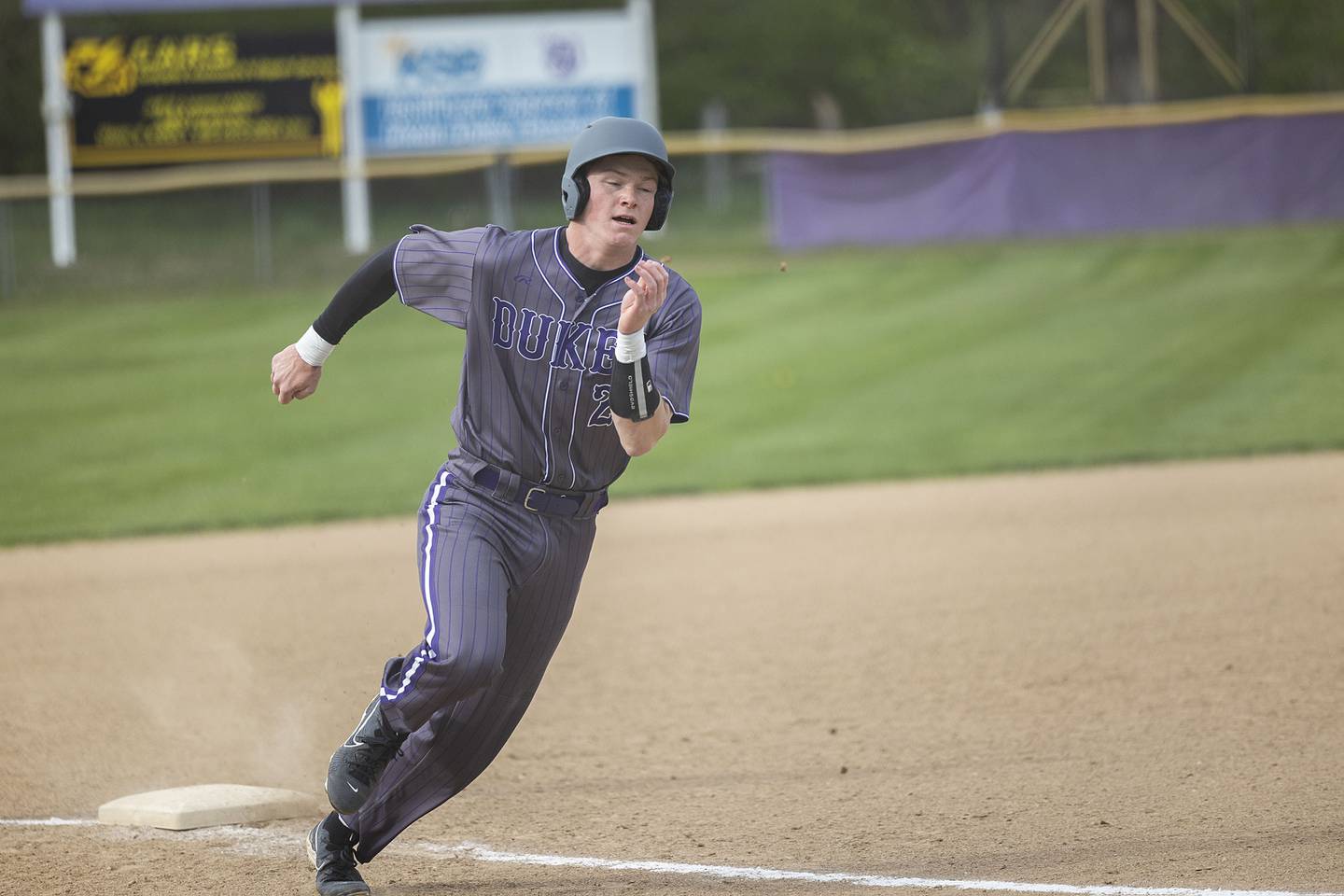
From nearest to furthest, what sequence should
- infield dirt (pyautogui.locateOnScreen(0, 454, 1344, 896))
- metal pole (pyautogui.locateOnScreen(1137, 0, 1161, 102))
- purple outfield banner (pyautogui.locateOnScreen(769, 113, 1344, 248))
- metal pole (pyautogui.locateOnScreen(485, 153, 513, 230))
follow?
infield dirt (pyautogui.locateOnScreen(0, 454, 1344, 896)) < metal pole (pyautogui.locateOnScreen(485, 153, 513, 230)) < purple outfield banner (pyautogui.locateOnScreen(769, 113, 1344, 248)) < metal pole (pyautogui.locateOnScreen(1137, 0, 1161, 102))

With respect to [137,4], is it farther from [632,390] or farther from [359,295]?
[632,390]

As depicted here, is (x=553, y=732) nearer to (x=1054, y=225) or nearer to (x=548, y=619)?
(x=548, y=619)

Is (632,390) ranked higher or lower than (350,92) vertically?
lower

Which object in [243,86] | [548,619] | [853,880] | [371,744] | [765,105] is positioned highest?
[765,105]

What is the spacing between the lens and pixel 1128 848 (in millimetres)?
4664

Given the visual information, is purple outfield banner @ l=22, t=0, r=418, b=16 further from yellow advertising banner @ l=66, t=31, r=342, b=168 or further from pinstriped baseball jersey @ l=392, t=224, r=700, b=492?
pinstriped baseball jersey @ l=392, t=224, r=700, b=492

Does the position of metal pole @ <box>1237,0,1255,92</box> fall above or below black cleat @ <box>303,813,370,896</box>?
above

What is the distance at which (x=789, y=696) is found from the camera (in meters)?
6.94

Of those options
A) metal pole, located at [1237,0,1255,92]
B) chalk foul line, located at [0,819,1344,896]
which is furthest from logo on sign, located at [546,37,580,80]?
chalk foul line, located at [0,819,1344,896]

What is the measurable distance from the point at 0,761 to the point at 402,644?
2.12m

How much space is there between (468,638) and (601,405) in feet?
2.29

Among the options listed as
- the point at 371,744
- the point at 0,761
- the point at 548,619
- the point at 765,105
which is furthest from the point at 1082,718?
the point at 765,105

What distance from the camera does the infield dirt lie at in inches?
192

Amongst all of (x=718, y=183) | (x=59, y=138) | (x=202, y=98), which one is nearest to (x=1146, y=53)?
(x=718, y=183)
